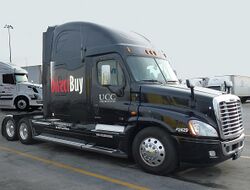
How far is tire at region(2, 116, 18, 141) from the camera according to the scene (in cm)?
1122

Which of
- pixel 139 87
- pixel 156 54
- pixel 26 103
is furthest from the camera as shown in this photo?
pixel 26 103

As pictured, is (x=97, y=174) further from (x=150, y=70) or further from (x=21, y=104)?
(x=21, y=104)

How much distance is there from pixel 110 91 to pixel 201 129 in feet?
7.24

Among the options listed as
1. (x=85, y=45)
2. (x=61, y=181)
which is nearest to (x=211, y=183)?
(x=61, y=181)

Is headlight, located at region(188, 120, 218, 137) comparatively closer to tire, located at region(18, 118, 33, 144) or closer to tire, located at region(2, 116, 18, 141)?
→ tire, located at region(18, 118, 33, 144)

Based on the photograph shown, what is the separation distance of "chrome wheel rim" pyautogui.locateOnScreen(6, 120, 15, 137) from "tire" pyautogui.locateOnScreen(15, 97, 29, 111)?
1077 centimetres

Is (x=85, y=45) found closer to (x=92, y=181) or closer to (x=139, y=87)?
(x=139, y=87)

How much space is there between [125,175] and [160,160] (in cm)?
71

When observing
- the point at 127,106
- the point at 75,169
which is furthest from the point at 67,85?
the point at 75,169

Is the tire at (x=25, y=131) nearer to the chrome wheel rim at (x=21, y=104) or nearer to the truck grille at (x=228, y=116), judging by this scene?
the truck grille at (x=228, y=116)

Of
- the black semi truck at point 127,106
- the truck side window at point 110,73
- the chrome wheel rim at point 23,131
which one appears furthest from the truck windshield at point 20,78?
the truck side window at point 110,73

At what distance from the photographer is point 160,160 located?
23.2ft

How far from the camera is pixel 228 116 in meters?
7.03

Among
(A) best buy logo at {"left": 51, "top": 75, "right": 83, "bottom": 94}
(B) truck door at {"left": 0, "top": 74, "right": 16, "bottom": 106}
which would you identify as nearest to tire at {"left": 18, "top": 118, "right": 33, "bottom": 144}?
(A) best buy logo at {"left": 51, "top": 75, "right": 83, "bottom": 94}
